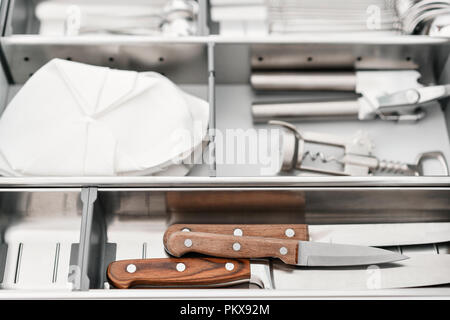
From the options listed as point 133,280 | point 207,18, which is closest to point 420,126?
point 207,18

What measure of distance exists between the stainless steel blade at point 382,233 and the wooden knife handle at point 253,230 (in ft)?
0.12

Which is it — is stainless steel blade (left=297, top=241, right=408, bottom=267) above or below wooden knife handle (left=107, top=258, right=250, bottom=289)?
above

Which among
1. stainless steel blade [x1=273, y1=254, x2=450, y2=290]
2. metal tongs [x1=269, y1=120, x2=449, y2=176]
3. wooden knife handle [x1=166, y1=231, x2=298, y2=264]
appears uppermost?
metal tongs [x1=269, y1=120, x2=449, y2=176]

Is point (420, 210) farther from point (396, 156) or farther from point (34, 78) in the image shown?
point (34, 78)

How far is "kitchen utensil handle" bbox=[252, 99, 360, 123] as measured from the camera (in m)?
1.24

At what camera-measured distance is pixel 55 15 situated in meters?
1.33

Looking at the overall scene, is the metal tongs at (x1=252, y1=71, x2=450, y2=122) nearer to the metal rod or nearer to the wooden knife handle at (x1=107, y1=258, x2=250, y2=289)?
the wooden knife handle at (x1=107, y1=258, x2=250, y2=289)

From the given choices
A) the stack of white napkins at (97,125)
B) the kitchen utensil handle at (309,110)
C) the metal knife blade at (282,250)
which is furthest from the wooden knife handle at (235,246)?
the kitchen utensil handle at (309,110)

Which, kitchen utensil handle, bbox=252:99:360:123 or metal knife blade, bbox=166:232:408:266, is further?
kitchen utensil handle, bbox=252:99:360:123

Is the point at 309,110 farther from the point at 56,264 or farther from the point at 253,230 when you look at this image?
the point at 56,264

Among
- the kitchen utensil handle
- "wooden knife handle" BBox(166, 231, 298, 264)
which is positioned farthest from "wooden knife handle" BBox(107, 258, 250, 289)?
the kitchen utensil handle

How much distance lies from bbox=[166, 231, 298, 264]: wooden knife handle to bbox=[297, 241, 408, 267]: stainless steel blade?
0.02 metres

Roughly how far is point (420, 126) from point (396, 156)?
102 mm

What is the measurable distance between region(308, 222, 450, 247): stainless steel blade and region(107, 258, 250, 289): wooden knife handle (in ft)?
0.59
